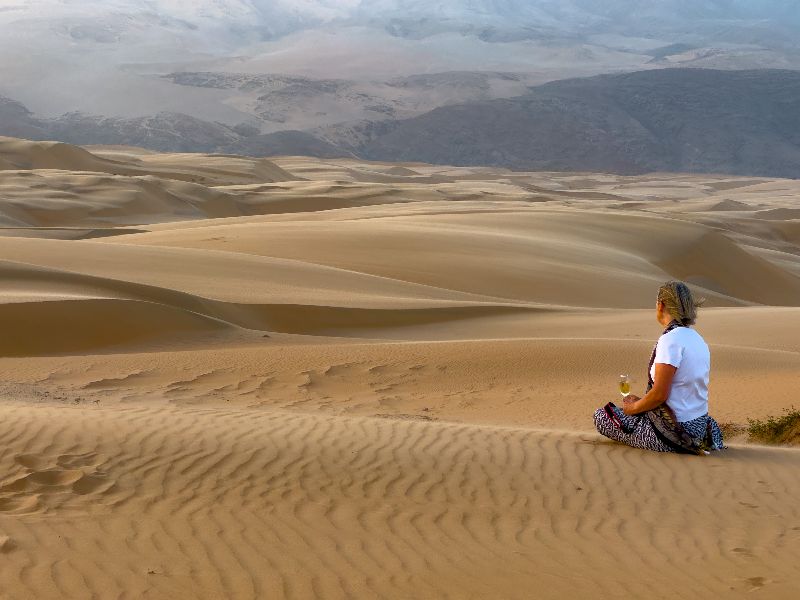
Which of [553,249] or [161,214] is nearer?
[553,249]

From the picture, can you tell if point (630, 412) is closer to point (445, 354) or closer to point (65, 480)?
point (65, 480)

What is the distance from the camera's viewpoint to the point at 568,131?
12644 cm

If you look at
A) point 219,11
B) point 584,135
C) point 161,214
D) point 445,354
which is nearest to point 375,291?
point 445,354

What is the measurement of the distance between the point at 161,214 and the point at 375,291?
22.0m

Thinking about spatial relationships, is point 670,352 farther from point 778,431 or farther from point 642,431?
point 778,431

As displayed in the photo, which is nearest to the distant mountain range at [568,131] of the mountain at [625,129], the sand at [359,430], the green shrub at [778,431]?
the mountain at [625,129]

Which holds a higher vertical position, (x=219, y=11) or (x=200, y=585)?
(x=219, y=11)

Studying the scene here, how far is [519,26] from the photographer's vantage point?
19075 cm

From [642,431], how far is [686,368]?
51 centimetres

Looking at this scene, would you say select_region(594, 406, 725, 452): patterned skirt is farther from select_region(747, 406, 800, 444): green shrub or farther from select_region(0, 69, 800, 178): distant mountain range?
select_region(0, 69, 800, 178): distant mountain range

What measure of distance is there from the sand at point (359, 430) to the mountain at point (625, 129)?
331 feet

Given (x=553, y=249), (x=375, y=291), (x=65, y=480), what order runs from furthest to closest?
(x=553, y=249) → (x=375, y=291) → (x=65, y=480)

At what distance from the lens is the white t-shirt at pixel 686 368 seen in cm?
604

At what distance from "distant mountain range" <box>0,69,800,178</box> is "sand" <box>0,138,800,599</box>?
9300 centimetres
